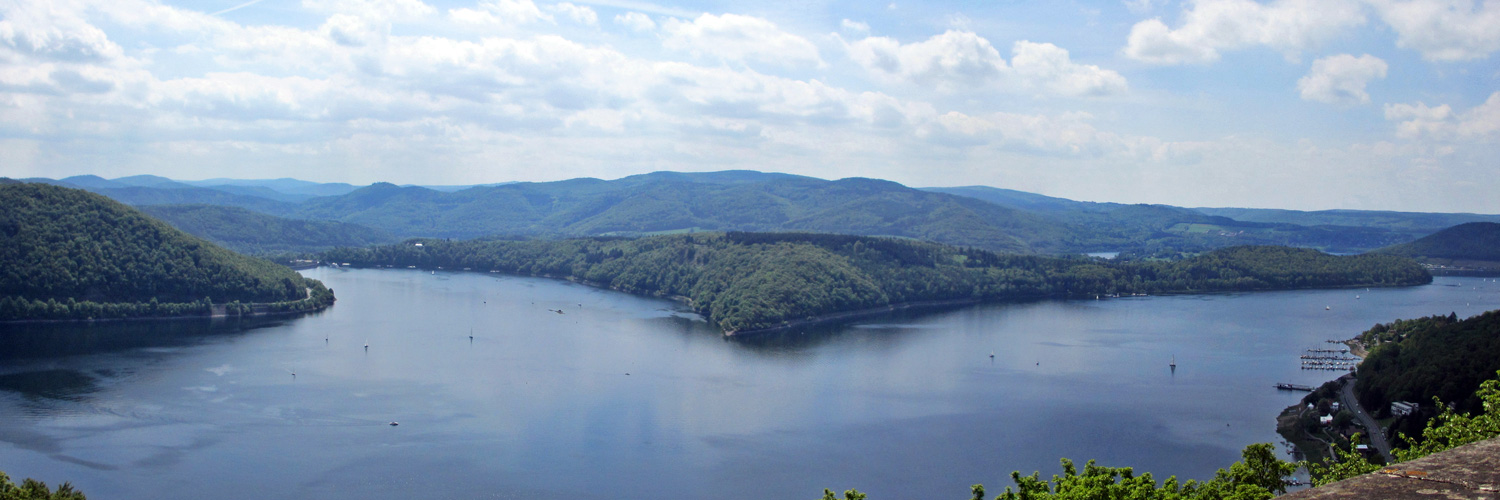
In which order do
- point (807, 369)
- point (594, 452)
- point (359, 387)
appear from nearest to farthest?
point (594, 452) → point (359, 387) → point (807, 369)

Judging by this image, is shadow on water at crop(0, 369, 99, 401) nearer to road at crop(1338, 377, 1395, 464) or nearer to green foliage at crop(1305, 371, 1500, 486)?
green foliage at crop(1305, 371, 1500, 486)

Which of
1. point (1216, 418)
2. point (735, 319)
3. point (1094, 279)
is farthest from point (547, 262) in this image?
point (1216, 418)

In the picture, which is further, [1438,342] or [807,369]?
[807,369]

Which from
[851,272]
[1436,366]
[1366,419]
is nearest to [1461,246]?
[851,272]

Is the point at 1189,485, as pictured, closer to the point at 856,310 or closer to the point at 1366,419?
the point at 1366,419

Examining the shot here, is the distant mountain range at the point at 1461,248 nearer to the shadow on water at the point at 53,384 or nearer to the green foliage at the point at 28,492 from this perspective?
the shadow on water at the point at 53,384

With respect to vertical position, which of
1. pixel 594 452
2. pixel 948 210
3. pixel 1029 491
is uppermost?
pixel 948 210

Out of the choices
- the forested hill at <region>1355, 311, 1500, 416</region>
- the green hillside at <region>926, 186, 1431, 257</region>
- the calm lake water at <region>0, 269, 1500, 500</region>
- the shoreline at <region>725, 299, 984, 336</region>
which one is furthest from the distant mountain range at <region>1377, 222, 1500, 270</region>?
the forested hill at <region>1355, 311, 1500, 416</region>

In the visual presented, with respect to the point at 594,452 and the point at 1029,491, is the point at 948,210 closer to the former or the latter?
the point at 594,452
